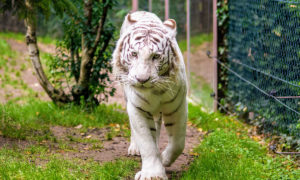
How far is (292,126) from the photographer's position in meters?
4.96

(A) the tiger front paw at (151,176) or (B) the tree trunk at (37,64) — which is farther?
(B) the tree trunk at (37,64)

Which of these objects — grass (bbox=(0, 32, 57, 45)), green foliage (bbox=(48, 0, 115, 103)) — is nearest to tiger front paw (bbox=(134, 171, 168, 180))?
green foliage (bbox=(48, 0, 115, 103))

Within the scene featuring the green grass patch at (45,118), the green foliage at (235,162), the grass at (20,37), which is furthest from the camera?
the grass at (20,37)

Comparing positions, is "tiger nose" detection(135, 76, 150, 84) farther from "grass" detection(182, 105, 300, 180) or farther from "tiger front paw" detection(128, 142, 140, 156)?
"tiger front paw" detection(128, 142, 140, 156)

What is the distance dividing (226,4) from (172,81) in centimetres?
377

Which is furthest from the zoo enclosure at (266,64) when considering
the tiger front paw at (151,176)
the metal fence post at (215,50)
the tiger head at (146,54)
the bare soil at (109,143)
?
the tiger front paw at (151,176)

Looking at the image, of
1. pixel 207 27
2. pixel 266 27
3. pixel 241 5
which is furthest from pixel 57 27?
pixel 266 27

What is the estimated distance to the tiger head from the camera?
3598 mm

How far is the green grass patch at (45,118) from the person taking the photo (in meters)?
5.66

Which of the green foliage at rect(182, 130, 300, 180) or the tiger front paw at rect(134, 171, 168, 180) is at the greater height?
the tiger front paw at rect(134, 171, 168, 180)

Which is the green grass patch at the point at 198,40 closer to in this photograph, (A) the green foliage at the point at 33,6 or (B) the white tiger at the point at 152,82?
(A) the green foliage at the point at 33,6

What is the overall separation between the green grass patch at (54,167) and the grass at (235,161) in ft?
2.18

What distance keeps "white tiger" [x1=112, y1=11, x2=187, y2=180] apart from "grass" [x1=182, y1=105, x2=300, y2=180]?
38cm

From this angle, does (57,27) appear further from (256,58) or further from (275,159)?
(275,159)
